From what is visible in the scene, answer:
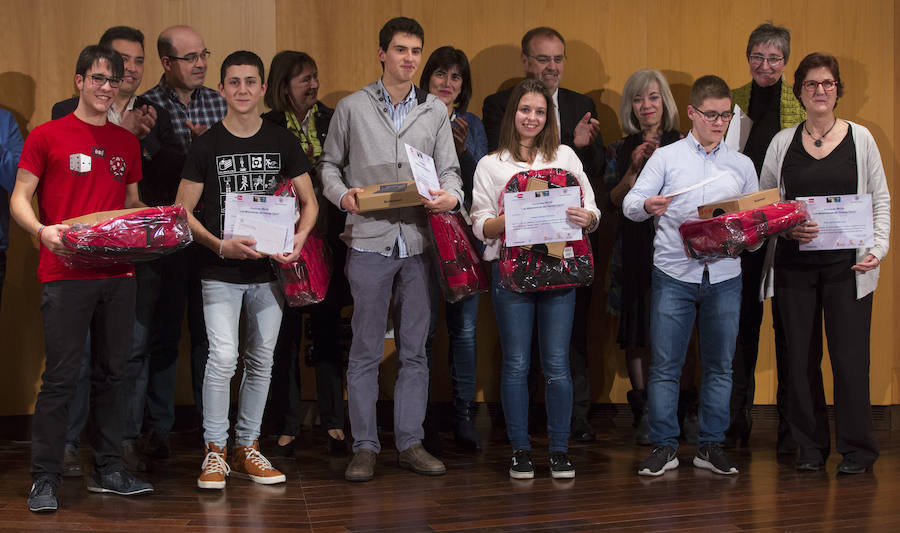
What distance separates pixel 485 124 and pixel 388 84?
931mm

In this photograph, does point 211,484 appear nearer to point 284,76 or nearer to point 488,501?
point 488,501

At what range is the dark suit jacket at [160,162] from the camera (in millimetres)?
4031

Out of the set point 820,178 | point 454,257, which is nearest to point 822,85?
point 820,178

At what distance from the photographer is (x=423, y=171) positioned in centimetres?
364

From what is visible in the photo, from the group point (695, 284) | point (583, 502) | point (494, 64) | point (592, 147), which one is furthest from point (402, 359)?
point (494, 64)

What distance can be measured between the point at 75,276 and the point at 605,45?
337 centimetres

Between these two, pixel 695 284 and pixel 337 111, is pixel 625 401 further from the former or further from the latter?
pixel 337 111

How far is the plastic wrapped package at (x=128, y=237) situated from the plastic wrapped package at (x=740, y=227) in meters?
2.04

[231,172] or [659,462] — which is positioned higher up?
[231,172]

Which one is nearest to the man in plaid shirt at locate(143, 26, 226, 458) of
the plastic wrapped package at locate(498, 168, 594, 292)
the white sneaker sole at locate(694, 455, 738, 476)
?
the plastic wrapped package at locate(498, 168, 594, 292)

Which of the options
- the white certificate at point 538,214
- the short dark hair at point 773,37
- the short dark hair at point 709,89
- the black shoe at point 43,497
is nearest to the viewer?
the black shoe at point 43,497

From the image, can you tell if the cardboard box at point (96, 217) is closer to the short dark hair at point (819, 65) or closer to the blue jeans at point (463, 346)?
the blue jeans at point (463, 346)

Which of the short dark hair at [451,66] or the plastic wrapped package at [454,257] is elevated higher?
the short dark hair at [451,66]

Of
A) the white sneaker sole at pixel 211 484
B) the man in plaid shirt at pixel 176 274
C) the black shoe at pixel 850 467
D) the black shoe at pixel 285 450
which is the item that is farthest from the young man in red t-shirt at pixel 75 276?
the black shoe at pixel 850 467
